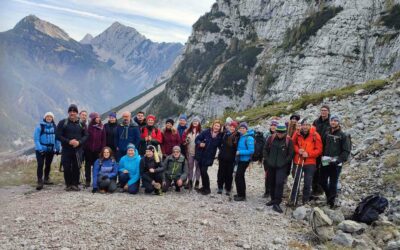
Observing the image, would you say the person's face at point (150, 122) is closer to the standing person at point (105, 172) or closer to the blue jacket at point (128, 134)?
the blue jacket at point (128, 134)

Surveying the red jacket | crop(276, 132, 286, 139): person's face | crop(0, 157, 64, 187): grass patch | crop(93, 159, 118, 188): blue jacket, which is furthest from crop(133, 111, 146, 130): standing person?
crop(276, 132, 286, 139): person's face

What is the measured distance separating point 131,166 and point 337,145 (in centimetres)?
637

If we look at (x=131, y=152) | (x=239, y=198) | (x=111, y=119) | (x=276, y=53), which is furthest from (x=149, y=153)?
(x=276, y=53)

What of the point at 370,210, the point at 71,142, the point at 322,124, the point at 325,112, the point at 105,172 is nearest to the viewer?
the point at 370,210

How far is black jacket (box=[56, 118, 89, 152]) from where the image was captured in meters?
12.7

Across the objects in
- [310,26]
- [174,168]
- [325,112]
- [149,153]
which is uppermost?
[310,26]

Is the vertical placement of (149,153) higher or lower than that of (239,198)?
higher

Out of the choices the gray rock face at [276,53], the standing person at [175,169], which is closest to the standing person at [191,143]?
the standing person at [175,169]

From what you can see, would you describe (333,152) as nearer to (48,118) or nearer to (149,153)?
(149,153)

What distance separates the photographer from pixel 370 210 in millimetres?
10430

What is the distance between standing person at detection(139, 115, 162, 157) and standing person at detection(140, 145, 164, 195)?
0.59 meters

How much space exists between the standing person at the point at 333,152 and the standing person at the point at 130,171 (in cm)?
577

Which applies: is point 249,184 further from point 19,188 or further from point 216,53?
point 216,53

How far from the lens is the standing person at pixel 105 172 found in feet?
41.8
